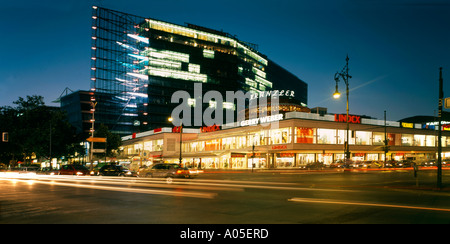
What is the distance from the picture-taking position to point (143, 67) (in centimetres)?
12231

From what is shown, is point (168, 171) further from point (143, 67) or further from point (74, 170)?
point (143, 67)

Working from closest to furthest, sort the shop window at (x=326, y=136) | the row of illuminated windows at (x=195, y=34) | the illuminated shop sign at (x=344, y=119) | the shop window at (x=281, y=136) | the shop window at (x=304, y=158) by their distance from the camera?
the shop window at (x=281, y=136), the shop window at (x=326, y=136), the illuminated shop sign at (x=344, y=119), the shop window at (x=304, y=158), the row of illuminated windows at (x=195, y=34)

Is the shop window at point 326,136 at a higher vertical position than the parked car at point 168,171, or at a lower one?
higher

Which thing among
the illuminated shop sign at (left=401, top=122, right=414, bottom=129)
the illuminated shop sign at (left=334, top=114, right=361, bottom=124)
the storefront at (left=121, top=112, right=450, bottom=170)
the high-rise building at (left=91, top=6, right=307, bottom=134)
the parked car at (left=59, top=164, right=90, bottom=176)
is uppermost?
the high-rise building at (left=91, top=6, right=307, bottom=134)

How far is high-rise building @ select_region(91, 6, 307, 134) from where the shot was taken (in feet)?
395

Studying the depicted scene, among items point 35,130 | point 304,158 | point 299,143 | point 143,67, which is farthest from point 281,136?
point 143,67

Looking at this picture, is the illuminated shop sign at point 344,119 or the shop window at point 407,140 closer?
the illuminated shop sign at point 344,119

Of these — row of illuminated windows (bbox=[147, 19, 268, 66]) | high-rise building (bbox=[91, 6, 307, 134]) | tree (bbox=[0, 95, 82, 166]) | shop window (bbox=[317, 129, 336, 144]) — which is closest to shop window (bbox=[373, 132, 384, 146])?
shop window (bbox=[317, 129, 336, 144])

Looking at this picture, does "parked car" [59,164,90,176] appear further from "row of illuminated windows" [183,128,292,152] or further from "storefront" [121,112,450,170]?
"row of illuminated windows" [183,128,292,152]

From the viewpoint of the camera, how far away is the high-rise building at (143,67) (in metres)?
120

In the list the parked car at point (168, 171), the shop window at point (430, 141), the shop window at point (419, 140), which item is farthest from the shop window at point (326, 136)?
the parked car at point (168, 171)

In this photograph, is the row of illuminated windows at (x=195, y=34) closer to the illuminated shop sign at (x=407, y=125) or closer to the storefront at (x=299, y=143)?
the storefront at (x=299, y=143)
